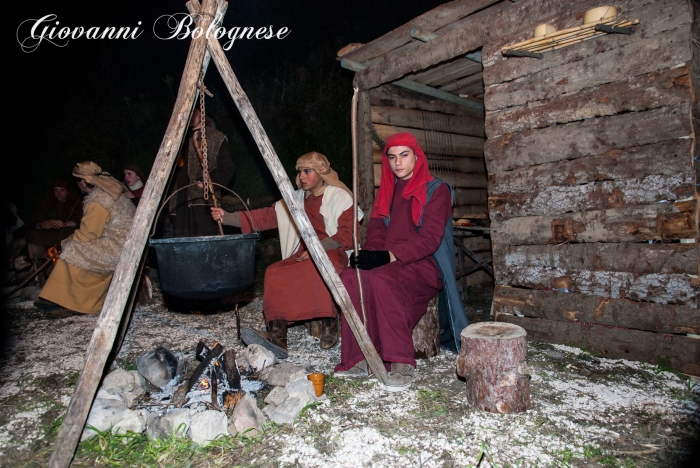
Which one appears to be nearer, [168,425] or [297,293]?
[168,425]

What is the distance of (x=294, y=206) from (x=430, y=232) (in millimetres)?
1253

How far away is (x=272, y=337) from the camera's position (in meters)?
4.47

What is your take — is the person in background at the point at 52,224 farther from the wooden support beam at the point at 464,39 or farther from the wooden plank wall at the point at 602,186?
the wooden plank wall at the point at 602,186

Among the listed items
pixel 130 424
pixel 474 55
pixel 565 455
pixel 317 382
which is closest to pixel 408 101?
pixel 474 55

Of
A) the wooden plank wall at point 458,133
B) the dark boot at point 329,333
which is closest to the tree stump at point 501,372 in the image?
the dark boot at point 329,333

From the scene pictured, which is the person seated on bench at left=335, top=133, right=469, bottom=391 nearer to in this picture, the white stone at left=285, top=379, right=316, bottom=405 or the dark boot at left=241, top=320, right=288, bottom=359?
the white stone at left=285, top=379, right=316, bottom=405

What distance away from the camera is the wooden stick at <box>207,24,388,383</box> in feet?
10.3

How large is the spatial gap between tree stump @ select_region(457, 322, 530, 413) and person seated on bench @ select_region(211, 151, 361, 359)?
1790 mm

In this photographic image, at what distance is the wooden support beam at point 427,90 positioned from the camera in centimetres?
604

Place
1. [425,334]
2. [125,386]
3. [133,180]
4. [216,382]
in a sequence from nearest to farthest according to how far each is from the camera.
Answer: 1. [216,382]
2. [125,386]
3. [425,334]
4. [133,180]

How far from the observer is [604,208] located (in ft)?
12.8

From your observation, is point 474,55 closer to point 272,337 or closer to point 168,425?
point 272,337

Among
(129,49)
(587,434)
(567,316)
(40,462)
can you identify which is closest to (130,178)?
(40,462)

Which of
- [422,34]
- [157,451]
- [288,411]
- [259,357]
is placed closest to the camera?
[157,451]
